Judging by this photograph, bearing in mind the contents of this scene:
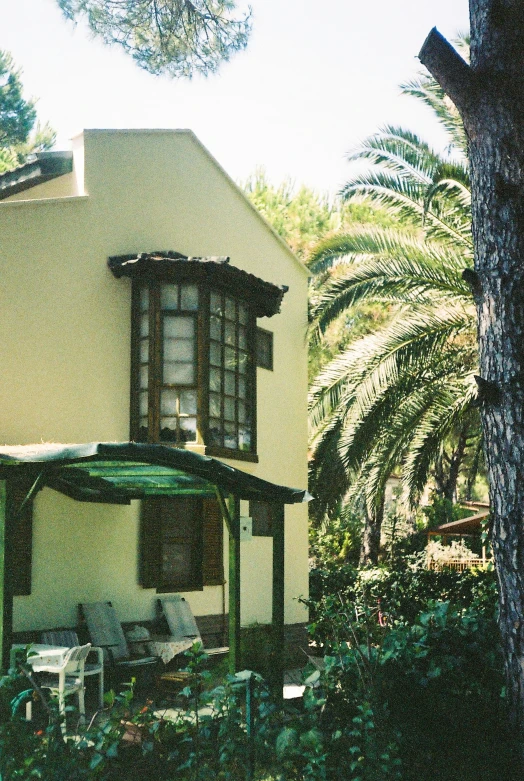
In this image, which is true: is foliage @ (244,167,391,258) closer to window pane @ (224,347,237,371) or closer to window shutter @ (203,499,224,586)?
window pane @ (224,347,237,371)

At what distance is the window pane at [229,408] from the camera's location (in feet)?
46.8

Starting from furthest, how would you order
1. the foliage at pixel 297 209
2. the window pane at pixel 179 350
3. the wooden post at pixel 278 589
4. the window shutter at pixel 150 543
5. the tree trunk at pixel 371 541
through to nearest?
the foliage at pixel 297 209, the tree trunk at pixel 371 541, the window pane at pixel 179 350, the window shutter at pixel 150 543, the wooden post at pixel 278 589

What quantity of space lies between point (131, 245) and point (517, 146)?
313 inches

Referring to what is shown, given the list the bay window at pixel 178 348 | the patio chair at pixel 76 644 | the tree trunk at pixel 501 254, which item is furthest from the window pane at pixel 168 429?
the tree trunk at pixel 501 254

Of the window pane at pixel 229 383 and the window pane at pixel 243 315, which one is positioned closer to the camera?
the window pane at pixel 229 383

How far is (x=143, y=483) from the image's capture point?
1084cm

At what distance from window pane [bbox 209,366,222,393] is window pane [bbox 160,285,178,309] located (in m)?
1.11

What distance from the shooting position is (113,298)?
13.4m

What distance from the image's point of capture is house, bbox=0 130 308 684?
1209 centimetres

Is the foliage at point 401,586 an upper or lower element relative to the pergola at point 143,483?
lower

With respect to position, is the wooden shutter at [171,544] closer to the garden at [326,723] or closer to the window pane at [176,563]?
the window pane at [176,563]

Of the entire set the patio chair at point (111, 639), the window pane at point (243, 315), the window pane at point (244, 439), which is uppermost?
the window pane at point (243, 315)

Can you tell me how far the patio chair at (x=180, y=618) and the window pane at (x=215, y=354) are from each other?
11.5 feet

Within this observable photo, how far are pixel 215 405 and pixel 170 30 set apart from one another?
527 centimetres
